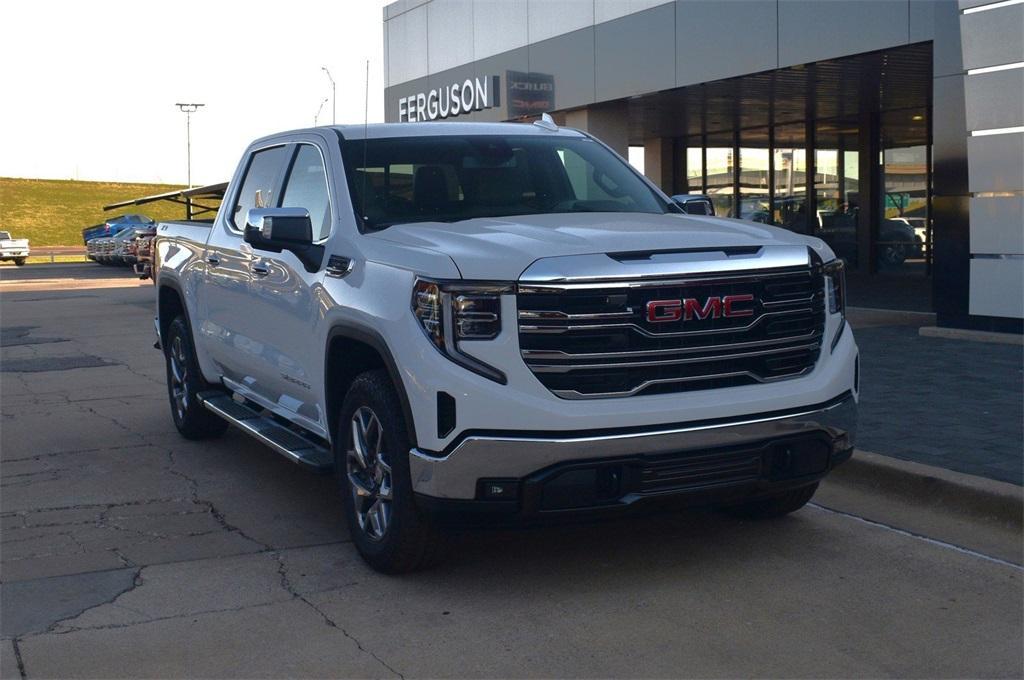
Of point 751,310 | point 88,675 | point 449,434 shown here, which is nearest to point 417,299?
point 449,434

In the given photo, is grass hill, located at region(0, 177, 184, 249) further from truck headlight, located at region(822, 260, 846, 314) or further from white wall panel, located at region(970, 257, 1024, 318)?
truck headlight, located at region(822, 260, 846, 314)

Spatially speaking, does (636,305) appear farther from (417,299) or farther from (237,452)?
(237,452)

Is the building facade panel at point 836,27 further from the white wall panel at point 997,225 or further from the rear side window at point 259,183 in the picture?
the rear side window at point 259,183

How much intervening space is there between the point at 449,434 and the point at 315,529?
1.81 m

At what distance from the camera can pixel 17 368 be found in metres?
13.7

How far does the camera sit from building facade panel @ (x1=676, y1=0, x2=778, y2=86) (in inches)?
695

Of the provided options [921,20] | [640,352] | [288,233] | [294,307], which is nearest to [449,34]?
[921,20]

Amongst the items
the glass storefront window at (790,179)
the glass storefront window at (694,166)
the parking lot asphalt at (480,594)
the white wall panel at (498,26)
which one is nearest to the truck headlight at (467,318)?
the parking lot asphalt at (480,594)

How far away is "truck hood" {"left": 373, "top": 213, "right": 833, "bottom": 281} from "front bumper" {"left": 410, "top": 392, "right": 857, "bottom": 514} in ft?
2.21

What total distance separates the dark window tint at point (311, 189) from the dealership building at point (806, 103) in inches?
334

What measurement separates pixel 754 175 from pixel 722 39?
10.9m

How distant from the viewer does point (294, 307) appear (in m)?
6.09

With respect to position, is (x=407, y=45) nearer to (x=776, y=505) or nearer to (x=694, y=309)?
(x=776, y=505)

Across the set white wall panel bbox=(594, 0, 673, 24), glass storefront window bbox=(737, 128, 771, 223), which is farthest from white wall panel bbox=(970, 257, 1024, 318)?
glass storefront window bbox=(737, 128, 771, 223)
